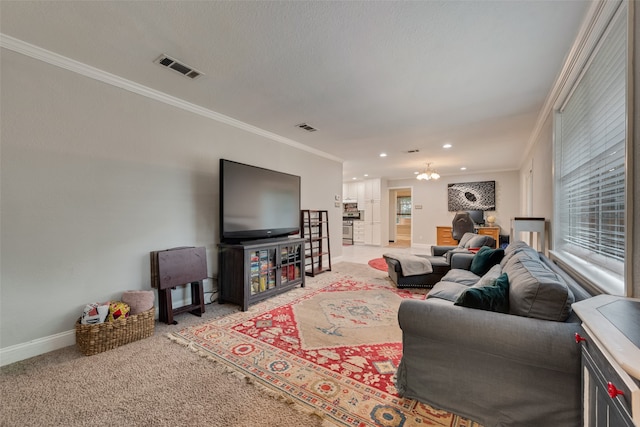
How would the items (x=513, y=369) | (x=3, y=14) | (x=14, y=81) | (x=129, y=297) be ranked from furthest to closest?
1. (x=129, y=297)
2. (x=14, y=81)
3. (x=3, y=14)
4. (x=513, y=369)

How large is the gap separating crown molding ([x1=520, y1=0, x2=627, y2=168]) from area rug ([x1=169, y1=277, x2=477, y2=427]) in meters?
2.45

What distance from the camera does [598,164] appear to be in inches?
70.6

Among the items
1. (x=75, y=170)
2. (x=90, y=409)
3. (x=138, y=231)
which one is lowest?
(x=90, y=409)

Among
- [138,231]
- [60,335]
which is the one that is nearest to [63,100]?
[138,231]

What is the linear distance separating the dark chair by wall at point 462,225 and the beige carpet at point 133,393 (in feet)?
20.7

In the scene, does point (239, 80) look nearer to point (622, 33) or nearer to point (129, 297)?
point (129, 297)

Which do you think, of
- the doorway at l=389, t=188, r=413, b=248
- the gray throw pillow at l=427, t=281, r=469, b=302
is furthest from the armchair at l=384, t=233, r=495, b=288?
the doorway at l=389, t=188, r=413, b=248

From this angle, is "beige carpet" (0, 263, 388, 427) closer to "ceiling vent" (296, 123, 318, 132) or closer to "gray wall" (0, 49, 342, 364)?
"gray wall" (0, 49, 342, 364)

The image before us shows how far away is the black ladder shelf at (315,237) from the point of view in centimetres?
463

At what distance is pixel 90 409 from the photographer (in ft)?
4.97

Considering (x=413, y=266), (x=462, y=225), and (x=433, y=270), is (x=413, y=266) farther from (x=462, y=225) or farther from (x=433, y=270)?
(x=462, y=225)

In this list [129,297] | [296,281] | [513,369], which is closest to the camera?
[513,369]

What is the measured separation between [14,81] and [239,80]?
166 centimetres

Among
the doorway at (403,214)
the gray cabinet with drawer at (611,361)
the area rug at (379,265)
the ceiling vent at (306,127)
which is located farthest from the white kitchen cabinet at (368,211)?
the gray cabinet with drawer at (611,361)
